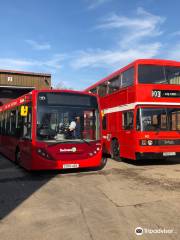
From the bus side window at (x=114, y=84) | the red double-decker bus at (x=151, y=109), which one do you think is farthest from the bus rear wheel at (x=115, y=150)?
the bus side window at (x=114, y=84)

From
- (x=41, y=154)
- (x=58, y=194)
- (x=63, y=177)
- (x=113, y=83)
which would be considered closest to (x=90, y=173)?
(x=63, y=177)

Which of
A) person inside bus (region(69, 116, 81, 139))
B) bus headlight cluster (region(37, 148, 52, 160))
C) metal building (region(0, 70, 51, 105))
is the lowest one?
bus headlight cluster (region(37, 148, 52, 160))

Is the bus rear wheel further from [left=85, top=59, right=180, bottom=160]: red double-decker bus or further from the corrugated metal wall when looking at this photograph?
the corrugated metal wall

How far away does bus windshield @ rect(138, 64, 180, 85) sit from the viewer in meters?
12.0

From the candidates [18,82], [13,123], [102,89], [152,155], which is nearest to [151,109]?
[152,155]

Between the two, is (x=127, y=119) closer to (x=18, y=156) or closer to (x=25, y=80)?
(x=18, y=156)

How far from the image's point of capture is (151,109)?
39.0ft

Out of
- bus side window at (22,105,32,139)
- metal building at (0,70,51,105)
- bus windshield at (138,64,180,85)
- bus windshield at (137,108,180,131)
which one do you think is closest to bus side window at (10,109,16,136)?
bus side window at (22,105,32,139)

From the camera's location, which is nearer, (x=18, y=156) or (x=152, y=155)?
(x=152, y=155)

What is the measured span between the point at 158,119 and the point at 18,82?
18.6 meters

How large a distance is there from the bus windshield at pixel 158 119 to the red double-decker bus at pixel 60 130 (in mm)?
1779

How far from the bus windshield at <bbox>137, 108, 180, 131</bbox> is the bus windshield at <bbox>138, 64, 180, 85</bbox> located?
40.8 inches

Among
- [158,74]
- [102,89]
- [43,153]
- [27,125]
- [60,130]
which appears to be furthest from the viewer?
[102,89]

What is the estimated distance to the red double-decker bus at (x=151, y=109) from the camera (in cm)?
1180
